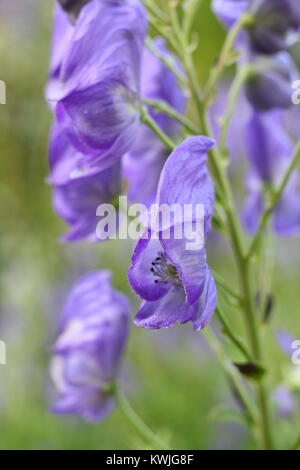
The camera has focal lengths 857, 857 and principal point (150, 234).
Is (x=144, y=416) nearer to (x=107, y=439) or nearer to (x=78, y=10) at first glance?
(x=107, y=439)

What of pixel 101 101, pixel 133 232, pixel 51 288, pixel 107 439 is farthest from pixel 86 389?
pixel 51 288

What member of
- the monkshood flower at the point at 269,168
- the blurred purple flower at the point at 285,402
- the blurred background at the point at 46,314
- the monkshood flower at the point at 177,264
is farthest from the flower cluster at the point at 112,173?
the blurred background at the point at 46,314

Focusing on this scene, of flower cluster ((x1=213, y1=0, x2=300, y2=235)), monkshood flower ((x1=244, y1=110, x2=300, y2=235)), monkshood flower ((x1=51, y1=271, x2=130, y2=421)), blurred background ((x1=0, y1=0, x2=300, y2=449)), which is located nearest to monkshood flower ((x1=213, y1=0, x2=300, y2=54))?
flower cluster ((x1=213, y1=0, x2=300, y2=235))

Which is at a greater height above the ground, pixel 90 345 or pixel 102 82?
pixel 102 82

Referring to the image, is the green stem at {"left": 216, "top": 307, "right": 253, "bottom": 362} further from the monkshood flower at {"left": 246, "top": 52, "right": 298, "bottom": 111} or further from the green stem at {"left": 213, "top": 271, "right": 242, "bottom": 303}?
the monkshood flower at {"left": 246, "top": 52, "right": 298, "bottom": 111}

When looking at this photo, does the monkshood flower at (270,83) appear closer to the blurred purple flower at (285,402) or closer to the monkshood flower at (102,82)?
the monkshood flower at (102,82)

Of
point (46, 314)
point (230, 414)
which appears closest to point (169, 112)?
point (230, 414)

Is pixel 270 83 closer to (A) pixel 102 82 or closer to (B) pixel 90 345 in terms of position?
(A) pixel 102 82
